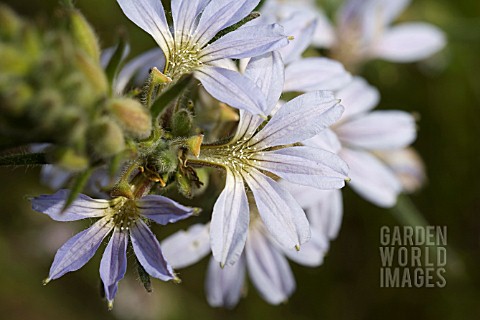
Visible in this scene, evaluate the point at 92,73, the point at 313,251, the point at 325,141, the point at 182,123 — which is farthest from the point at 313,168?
the point at 313,251

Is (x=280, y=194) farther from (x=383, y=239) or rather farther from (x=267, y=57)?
(x=383, y=239)

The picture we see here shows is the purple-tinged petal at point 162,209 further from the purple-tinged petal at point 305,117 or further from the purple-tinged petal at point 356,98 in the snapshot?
the purple-tinged petal at point 356,98

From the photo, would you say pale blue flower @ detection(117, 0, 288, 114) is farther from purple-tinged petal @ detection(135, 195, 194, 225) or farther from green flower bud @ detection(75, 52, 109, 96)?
green flower bud @ detection(75, 52, 109, 96)

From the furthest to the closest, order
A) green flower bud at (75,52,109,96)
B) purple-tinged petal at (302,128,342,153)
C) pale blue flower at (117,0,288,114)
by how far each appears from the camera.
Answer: purple-tinged petal at (302,128,342,153) → pale blue flower at (117,0,288,114) → green flower bud at (75,52,109,96)

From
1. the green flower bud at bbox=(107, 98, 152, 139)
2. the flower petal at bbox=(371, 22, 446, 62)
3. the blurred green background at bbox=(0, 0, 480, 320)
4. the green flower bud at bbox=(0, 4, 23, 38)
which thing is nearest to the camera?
the green flower bud at bbox=(0, 4, 23, 38)

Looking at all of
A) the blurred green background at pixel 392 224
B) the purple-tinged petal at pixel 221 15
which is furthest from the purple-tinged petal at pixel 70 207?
the blurred green background at pixel 392 224

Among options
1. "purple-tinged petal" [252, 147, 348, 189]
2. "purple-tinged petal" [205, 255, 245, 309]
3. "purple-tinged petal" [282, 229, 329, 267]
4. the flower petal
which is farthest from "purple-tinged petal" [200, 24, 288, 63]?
the flower petal
